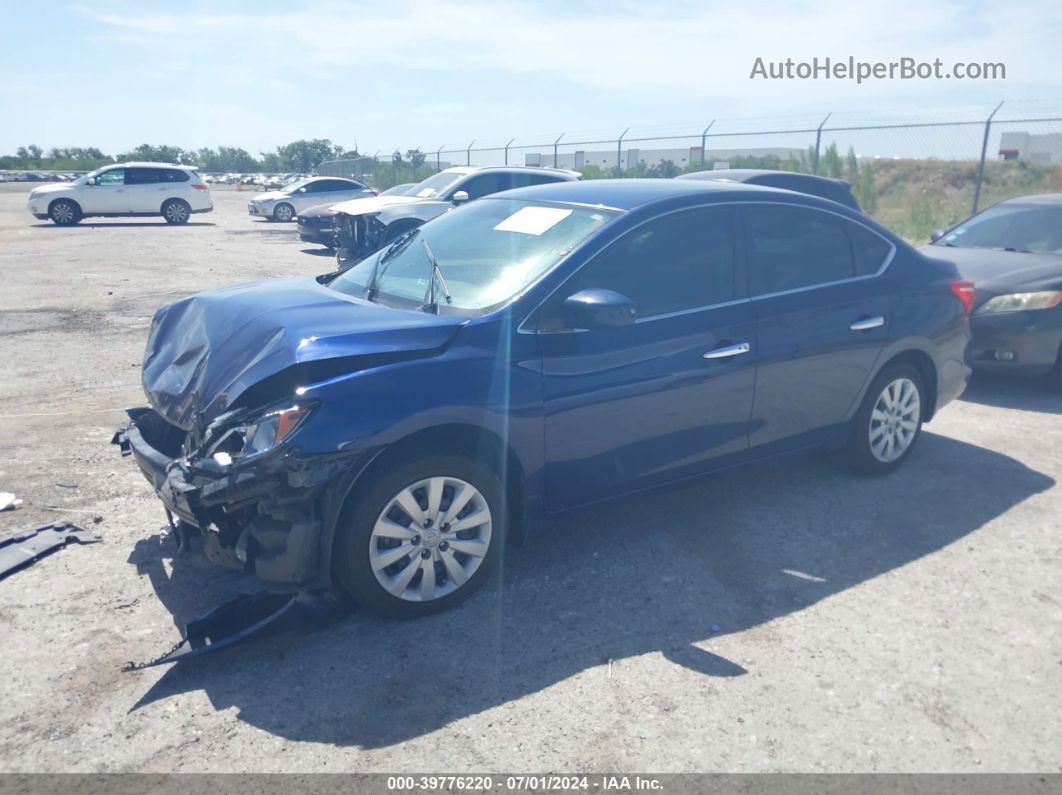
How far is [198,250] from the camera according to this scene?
18.9m

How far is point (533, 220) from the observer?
16.0 ft

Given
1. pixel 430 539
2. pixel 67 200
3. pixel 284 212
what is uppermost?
pixel 67 200

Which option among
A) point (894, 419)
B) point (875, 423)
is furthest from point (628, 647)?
point (894, 419)

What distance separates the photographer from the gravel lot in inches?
124

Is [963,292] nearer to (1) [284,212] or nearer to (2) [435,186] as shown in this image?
(2) [435,186]

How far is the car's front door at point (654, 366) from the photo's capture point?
4234mm

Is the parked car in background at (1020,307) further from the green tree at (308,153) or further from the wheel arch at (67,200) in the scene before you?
the green tree at (308,153)

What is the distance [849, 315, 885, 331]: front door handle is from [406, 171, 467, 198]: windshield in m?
11.4

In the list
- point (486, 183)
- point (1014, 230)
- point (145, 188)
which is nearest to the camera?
point (1014, 230)

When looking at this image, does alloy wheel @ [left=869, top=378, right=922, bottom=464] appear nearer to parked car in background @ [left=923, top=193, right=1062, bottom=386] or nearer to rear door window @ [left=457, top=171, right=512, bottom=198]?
parked car in background @ [left=923, top=193, right=1062, bottom=386]

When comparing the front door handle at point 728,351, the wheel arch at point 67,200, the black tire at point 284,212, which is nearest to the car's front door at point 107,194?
the wheel arch at point 67,200

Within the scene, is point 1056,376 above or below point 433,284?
below

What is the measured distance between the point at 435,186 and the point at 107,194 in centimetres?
1392

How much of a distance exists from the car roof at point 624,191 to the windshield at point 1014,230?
4436 millimetres
